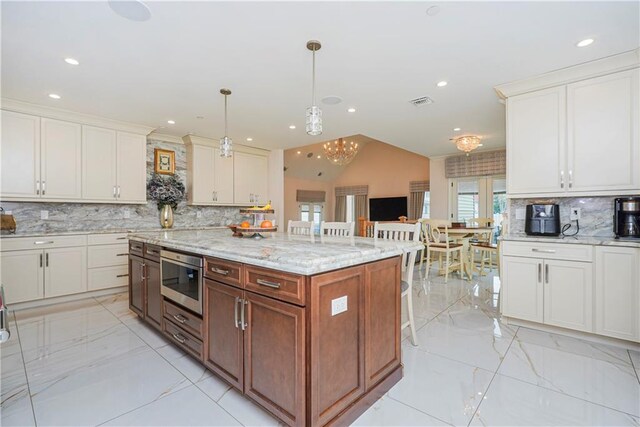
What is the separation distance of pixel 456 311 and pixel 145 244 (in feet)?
11.4

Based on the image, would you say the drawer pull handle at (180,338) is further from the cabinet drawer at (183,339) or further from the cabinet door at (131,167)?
the cabinet door at (131,167)

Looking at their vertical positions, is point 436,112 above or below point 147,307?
above

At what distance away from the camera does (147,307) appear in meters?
2.86

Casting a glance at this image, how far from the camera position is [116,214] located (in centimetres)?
468

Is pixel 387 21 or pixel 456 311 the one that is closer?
pixel 387 21

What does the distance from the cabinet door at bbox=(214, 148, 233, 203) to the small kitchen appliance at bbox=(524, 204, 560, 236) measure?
188 inches

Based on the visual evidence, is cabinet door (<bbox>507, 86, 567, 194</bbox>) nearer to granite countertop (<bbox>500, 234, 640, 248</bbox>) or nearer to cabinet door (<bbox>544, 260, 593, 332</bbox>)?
granite countertop (<bbox>500, 234, 640, 248</bbox>)

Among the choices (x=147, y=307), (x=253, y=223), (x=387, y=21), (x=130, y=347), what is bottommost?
(x=130, y=347)

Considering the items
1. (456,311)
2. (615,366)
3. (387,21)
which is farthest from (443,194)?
(387,21)

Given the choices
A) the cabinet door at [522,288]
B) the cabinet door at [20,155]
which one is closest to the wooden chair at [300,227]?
the cabinet door at [522,288]

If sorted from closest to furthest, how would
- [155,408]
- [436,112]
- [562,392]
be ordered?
[155,408] → [562,392] → [436,112]

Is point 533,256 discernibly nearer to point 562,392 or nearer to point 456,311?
point 456,311

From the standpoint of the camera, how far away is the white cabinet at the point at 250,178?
582 centimetres

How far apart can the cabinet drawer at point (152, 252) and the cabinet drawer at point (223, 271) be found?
37.1 inches
